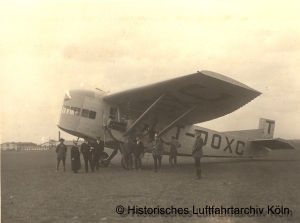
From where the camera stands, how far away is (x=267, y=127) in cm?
1844

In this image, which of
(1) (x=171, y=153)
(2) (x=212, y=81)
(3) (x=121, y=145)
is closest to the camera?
(2) (x=212, y=81)

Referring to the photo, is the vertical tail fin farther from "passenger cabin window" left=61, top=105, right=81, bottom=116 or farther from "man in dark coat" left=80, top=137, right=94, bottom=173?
"passenger cabin window" left=61, top=105, right=81, bottom=116

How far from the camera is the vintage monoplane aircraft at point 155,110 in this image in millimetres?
11852

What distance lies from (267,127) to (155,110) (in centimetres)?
781

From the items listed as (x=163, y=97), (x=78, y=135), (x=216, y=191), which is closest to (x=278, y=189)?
(x=216, y=191)

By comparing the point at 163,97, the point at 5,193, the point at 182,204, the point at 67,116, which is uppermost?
the point at 163,97

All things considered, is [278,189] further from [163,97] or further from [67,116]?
[67,116]

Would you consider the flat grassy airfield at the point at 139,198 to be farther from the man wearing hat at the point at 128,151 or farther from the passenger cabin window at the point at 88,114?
the passenger cabin window at the point at 88,114

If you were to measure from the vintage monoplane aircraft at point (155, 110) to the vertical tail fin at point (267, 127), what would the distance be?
3295 mm

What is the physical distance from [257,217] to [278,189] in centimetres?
298

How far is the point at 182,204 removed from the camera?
634 cm

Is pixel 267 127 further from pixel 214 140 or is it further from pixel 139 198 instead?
pixel 139 198

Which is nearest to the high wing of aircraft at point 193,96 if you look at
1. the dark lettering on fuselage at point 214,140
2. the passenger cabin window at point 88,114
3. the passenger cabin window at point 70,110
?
the passenger cabin window at point 88,114

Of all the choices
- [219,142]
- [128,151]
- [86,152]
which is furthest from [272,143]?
[86,152]
